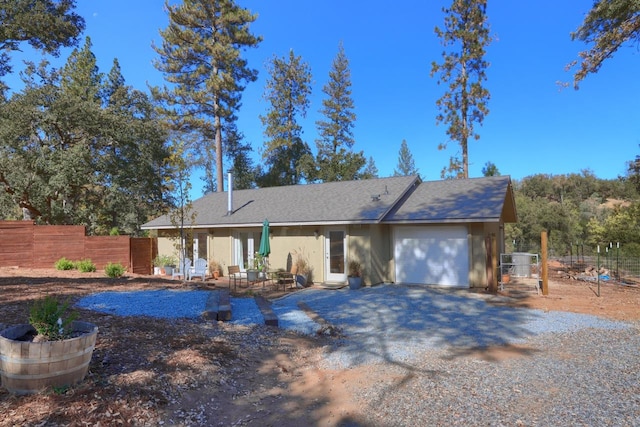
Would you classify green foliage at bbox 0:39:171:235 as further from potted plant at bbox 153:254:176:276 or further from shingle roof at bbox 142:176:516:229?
potted plant at bbox 153:254:176:276

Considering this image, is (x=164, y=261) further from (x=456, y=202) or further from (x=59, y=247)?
(x=456, y=202)

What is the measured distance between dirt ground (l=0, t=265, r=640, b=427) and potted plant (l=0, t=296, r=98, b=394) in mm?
101

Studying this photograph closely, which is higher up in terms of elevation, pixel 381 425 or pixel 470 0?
pixel 470 0

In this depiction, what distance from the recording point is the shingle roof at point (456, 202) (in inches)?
478

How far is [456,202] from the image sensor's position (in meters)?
13.6

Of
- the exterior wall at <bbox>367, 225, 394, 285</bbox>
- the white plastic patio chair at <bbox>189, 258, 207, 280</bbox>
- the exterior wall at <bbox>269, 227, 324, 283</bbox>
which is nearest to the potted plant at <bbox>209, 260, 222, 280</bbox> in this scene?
the white plastic patio chair at <bbox>189, 258, 207, 280</bbox>

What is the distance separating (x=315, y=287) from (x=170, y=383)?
951 cm

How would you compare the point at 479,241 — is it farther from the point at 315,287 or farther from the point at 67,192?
the point at 67,192

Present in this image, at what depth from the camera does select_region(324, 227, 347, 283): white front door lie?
13852 mm

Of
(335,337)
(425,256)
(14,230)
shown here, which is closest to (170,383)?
(335,337)

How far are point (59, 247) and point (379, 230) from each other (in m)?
13.3

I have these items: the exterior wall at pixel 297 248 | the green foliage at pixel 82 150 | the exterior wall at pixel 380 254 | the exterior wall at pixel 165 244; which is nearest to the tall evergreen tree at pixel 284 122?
the green foliage at pixel 82 150

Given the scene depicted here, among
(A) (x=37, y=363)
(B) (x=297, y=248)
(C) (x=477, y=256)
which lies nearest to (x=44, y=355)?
(A) (x=37, y=363)

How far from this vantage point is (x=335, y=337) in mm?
6781
